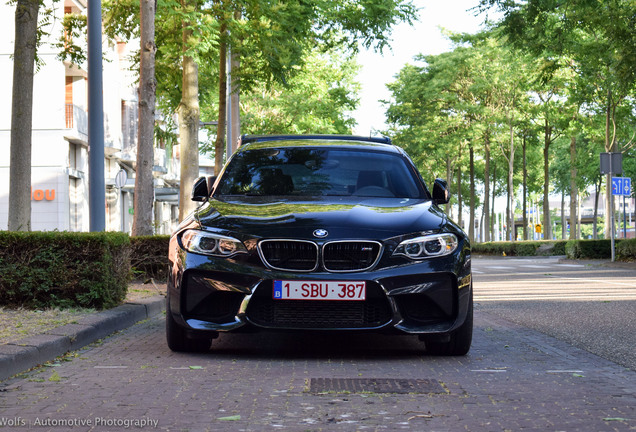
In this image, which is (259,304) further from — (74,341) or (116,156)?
(116,156)

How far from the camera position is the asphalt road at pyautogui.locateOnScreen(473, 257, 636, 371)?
761 centimetres

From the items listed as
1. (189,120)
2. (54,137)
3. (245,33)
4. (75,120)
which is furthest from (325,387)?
(75,120)

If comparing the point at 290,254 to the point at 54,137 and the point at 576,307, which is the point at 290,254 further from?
the point at 54,137

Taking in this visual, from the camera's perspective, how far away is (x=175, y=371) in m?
5.84

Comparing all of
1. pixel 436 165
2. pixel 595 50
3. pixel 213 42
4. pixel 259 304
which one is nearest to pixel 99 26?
pixel 213 42

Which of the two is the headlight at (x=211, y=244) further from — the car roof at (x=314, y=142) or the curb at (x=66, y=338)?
the car roof at (x=314, y=142)

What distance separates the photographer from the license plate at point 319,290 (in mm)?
6047

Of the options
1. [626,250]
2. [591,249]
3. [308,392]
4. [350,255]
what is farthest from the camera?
[591,249]

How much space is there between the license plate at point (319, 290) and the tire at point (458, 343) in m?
0.87

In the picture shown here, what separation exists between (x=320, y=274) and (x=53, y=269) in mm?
3624

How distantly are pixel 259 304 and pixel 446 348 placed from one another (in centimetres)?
145

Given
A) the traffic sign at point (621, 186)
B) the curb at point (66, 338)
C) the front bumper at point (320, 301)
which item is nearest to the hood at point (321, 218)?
the front bumper at point (320, 301)

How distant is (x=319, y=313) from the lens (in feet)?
20.2

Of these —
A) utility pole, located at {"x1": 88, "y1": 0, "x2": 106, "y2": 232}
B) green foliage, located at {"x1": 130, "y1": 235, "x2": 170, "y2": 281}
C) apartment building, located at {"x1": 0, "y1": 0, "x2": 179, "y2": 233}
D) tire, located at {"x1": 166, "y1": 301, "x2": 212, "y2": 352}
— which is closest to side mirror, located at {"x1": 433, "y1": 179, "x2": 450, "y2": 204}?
tire, located at {"x1": 166, "y1": 301, "x2": 212, "y2": 352}
